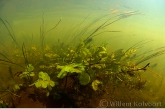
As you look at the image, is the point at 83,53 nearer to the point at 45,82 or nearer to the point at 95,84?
the point at 95,84

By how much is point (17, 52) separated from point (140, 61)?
1.00 metres

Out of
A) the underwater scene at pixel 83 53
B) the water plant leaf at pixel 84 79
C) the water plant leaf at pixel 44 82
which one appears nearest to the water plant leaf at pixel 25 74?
the underwater scene at pixel 83 53

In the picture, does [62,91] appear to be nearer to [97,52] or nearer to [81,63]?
[81,63]

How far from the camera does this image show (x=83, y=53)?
1.31 m

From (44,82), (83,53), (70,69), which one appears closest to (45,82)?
(44,82)

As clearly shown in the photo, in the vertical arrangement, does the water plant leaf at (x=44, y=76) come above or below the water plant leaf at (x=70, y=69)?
below

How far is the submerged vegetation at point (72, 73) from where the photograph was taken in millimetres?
1262

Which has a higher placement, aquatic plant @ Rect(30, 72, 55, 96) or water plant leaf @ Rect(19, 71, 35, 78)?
water plant leaf @ Rect(19, 71, 35, 78)

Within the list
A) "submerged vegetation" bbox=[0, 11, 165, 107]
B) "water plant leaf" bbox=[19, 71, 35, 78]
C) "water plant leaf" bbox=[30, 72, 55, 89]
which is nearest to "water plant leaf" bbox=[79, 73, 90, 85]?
"submerged vegetation" bbox=[0, 11, 165, 107]

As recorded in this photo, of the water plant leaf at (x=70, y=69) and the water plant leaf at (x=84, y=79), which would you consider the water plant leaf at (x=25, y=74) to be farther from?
the water plant leaf at (x=84, y=79)

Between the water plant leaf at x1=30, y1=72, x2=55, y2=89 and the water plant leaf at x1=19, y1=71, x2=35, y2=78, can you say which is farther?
the water plant leaf at x1=19, y1=71, x2=35, y2=78

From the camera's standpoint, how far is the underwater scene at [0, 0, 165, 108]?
128cm

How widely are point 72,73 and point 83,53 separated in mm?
170

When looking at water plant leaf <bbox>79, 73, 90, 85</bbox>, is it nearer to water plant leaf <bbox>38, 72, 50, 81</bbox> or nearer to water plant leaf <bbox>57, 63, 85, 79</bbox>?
water plant leaf <bbox>57, 63, 85, 79</bbox>
